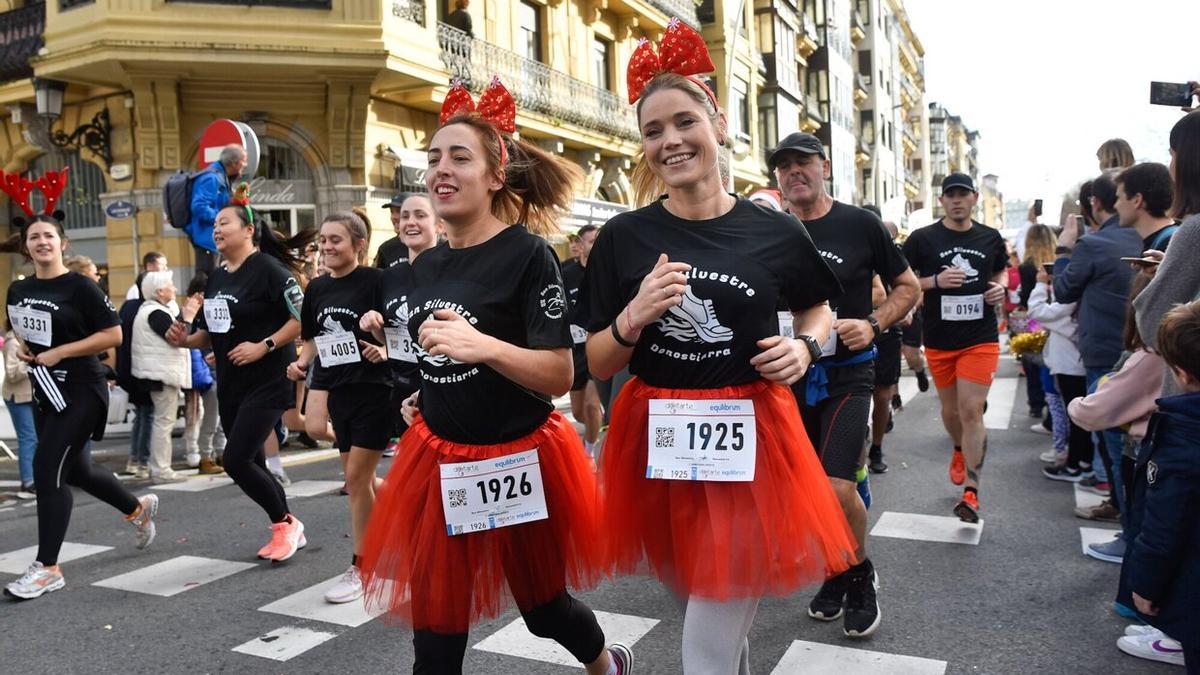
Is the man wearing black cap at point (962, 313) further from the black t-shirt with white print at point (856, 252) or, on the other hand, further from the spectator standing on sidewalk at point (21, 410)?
the spectator standing on sidewalk at point (21, 410)

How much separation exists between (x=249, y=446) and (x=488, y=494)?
307cm

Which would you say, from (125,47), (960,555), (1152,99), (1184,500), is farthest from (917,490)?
(125,47)

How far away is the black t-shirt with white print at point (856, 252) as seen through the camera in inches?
169

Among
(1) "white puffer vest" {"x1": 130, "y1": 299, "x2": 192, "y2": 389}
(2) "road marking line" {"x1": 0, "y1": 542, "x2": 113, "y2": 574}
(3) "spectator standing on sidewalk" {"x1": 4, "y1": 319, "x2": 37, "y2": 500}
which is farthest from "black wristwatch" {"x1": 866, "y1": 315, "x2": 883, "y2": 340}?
(3) "spectator standing on sidewalk" {"x1": 4, "y1": 319, "x2": 37, "y2": 500}

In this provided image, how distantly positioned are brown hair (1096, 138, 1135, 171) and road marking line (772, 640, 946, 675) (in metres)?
4.19

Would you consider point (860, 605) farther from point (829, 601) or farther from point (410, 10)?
point (410, 10)

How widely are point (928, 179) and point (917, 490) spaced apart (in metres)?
84.8

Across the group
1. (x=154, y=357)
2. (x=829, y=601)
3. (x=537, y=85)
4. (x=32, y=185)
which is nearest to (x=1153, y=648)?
(x=829, y=601)

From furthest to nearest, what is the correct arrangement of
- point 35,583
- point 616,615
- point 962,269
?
point 962,269
point 35,583
point 616,615

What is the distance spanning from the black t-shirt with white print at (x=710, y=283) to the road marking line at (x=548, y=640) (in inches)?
67.1

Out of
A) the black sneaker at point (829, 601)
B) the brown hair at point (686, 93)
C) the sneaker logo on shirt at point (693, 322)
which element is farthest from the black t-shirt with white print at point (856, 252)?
the sneaker logo on shirt at point (693, 322)

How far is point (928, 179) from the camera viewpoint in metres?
85.5

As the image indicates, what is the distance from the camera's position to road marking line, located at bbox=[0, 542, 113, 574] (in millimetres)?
5637

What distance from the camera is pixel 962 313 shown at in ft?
19.8
